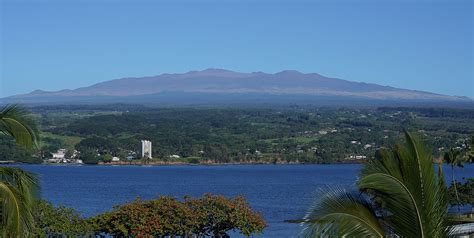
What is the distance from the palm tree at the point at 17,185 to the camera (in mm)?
10953

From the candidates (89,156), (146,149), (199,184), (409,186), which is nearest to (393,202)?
(409,186)

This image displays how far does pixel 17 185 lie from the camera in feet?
37.8

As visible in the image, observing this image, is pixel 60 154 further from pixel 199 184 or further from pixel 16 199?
pixel 16 199

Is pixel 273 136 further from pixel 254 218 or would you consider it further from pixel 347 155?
pixel 254 218

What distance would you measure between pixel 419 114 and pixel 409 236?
7022 inches

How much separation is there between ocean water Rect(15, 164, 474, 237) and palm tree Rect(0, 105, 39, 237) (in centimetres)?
2264

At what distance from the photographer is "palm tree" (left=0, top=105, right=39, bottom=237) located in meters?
11.0

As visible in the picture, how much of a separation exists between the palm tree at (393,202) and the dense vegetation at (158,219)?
12.6 meters

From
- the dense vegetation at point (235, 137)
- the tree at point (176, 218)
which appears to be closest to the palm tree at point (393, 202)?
the tree at point (176, 218)

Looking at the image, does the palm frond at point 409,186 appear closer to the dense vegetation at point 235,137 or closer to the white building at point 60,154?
the dense vegetation at point 235,137

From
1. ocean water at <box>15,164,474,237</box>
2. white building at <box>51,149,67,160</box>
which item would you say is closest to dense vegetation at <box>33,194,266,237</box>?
ocean water at <box>15,164,474,237</box>

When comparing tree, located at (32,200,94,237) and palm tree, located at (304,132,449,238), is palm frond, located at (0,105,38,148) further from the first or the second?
tree, located at (32,200,94,237)

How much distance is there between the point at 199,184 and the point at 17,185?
68.5m

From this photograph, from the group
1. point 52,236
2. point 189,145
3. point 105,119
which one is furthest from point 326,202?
point 105,119
